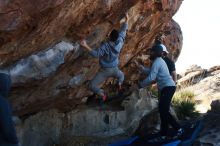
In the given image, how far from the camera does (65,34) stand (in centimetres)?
1123

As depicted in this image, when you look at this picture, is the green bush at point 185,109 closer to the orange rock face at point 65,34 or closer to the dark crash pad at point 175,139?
the orange rock face at point 65,34

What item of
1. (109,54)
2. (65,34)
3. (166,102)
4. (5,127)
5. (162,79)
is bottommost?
(5,127)

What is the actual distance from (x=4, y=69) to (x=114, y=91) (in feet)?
25.4

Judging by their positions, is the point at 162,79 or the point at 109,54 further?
the point at 162,79

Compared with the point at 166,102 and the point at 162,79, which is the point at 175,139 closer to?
the point at 166,102

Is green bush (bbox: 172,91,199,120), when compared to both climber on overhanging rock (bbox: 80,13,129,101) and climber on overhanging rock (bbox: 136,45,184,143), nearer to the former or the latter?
climber on overhanging rock (bbox: 136,45,184,143)

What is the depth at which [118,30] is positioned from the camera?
1274cm

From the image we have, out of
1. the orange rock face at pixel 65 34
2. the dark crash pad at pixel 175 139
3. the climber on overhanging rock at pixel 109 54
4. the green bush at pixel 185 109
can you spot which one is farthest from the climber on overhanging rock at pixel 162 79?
the green bush at pixel 185 109

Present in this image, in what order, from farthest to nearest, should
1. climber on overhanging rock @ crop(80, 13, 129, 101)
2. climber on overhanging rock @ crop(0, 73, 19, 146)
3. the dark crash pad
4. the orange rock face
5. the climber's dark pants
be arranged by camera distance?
1. the climber's dark pants
2. the dark crash pad
3. climber on overhanging rock @ crop(80, 13, 129, 101)
4. the orange rock face
5. climber on overhanging rock @ crop(0, 73, 19, 146)

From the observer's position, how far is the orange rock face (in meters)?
9.38

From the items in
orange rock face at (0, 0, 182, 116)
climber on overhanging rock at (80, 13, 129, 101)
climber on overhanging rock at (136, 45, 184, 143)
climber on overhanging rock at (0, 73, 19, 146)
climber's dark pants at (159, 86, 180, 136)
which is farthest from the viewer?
climber's dark pants at (159, 86, 180, 136)

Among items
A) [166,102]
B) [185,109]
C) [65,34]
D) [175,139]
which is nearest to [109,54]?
[65,34]

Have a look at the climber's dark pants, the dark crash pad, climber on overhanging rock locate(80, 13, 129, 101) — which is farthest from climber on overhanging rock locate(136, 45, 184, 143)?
climber on overhanging rock locate(80, 13, 129, 101)

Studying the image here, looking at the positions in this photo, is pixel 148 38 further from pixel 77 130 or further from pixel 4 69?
pixel 4 69
